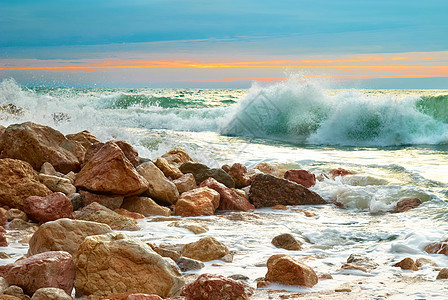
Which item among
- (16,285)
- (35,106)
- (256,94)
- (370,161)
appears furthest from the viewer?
(256,94)

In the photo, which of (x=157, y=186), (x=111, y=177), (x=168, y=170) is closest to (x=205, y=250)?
(x=111, y=177)

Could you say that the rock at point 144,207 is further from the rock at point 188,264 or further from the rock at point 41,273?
the rock at point 41,273

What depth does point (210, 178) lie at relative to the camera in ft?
20.0

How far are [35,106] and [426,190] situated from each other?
12378 mm

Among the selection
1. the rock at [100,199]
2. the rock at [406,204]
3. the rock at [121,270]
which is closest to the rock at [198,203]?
the rock at [100,199]

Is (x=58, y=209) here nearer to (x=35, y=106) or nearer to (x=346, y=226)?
(x=346, y=226)

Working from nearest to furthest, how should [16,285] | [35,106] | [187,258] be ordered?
[16,285] < [187,258] < [35,106]

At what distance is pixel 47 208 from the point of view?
4434mm

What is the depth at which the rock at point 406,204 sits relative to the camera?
5.83m

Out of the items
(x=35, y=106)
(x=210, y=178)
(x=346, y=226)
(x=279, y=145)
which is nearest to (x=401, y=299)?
(x=346, y=226)

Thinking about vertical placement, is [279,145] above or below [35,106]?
below

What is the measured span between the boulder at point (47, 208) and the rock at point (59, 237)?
1392mm

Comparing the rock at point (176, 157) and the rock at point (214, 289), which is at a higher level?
the rock at point (214, 289)

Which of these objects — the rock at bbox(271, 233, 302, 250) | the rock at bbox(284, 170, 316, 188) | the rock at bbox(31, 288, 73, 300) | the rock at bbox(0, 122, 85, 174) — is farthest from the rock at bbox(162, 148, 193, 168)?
the rock at bbox(31, 288, 73, 300)
